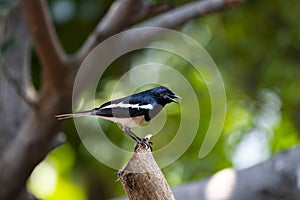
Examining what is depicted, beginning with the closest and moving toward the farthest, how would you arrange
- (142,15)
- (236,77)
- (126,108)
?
(126,108)
(142,15)
(236,77)

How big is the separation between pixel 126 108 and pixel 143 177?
249 mm

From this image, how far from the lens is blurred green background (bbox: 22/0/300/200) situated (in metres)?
4.01

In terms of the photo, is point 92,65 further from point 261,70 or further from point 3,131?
point 261,70

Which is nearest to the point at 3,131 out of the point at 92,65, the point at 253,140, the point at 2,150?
the point at 2,150

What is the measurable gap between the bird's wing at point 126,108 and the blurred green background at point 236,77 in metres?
2.28

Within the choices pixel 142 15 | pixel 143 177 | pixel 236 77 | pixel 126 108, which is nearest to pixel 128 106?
pixel 126 108

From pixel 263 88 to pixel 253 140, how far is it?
1.07 feet

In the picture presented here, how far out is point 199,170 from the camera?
4.16 meters

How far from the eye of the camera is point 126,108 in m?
1.52

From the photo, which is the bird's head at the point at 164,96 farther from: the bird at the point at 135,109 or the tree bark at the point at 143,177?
the tree bark at the point at 143,177

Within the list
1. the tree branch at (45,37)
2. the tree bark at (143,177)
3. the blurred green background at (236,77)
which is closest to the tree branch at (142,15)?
the tree branch at (45,37)

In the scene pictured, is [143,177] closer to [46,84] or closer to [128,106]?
[128,106]

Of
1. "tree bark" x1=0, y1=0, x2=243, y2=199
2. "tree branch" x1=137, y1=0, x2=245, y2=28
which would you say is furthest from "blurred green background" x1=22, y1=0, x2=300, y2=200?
"tree branch" x1=137, y1=0, x2=245, y2=28

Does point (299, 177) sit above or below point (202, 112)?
below
